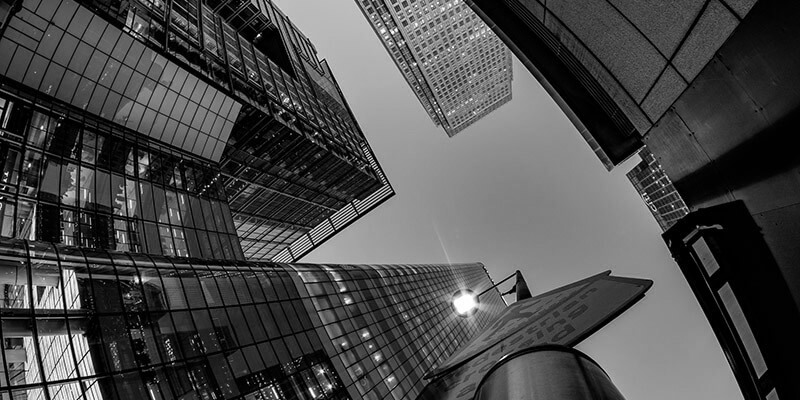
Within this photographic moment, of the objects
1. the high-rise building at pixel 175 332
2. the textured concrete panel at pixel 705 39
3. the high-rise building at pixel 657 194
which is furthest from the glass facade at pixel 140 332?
the high-rise building at pixel 657 194

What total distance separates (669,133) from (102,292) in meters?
19.7

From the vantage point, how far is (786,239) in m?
3.65

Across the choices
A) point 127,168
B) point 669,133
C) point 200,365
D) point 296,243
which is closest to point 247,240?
point 296,243

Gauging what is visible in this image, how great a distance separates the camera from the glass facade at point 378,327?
104 feet

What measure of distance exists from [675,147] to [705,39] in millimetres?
1816

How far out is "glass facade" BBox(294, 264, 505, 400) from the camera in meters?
31.7

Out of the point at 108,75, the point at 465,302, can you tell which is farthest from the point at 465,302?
the point at 108,75

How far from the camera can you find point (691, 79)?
451cm

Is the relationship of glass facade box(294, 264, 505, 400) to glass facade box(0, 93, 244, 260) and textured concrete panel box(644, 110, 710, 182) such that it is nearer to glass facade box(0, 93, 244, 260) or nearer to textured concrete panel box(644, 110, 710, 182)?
glass facade box(0, 93, 244, 260)

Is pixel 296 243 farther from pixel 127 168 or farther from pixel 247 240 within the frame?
pixel 127 168

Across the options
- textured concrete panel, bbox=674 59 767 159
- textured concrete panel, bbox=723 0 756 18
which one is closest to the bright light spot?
Answer: textured concrete panel, bbox=674 59 767 159

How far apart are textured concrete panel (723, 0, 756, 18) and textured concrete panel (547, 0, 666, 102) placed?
1.30 meters

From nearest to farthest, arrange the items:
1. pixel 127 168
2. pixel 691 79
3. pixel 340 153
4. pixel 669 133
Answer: pixel 691 79 < pixel 669 133 < pixel 127 168 < pixel 340 153

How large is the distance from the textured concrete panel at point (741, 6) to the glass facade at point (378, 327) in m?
29.4
